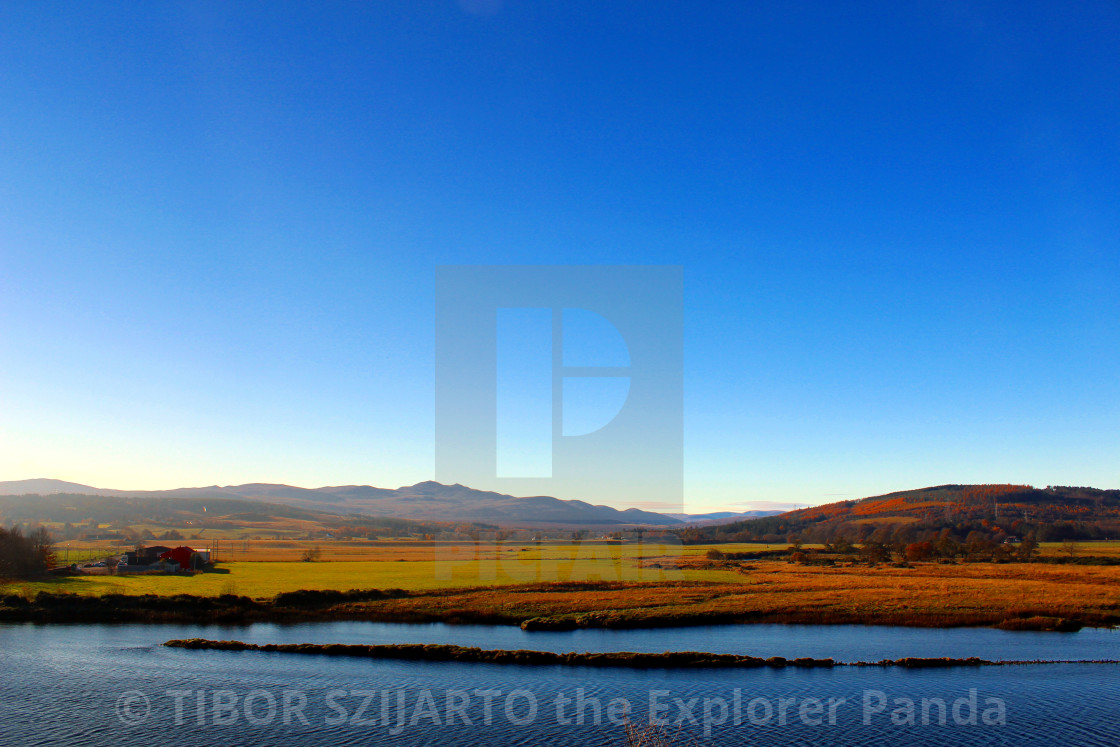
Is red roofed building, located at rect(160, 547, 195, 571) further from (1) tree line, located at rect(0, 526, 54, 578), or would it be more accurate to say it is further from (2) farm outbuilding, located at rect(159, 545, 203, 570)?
(1) tree line, located at rect(0, 526, 54, 578)

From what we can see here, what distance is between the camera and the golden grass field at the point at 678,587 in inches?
2110

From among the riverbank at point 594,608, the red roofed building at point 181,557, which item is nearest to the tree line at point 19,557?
the red roofed building at point 181,557

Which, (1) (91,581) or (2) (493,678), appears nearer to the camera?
(2) (493,678)

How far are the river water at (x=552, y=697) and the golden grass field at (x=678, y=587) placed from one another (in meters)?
7.91

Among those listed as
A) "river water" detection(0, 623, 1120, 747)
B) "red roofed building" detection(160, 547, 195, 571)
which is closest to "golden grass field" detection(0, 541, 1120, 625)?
"red roofed building" detection(160, 547, 195, 571)

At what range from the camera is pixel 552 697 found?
1276 inches

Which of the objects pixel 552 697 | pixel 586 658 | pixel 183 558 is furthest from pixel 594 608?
pixel 183 558

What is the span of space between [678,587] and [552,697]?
36.5 meters

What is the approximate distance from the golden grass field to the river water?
312 inches

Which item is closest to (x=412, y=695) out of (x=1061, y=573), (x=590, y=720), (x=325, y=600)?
(x=590, y=720)

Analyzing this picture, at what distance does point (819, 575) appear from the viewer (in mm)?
79688

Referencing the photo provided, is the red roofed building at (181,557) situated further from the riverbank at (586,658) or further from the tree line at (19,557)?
the riverbank at (586,658)

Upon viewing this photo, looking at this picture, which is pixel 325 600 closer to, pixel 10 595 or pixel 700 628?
pixel 10 595

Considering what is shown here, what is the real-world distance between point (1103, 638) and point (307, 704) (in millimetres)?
52790
